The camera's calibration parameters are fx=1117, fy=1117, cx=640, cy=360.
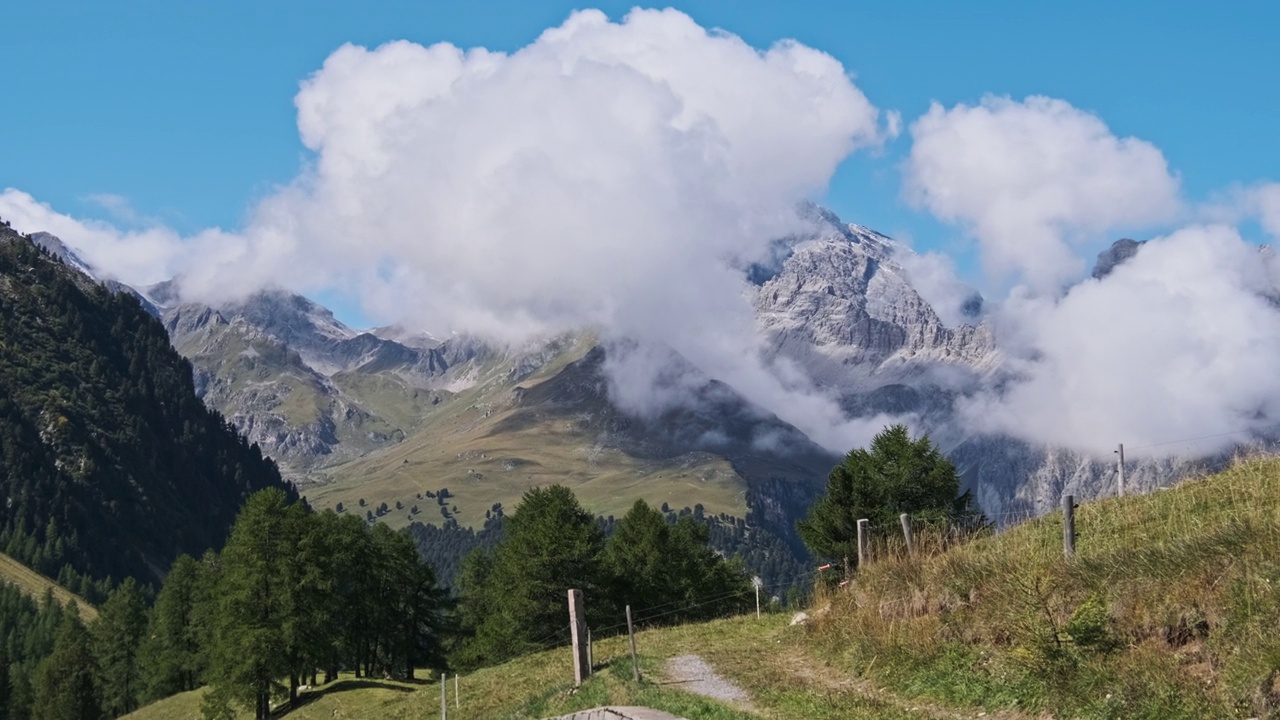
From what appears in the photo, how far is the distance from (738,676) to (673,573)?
222ft

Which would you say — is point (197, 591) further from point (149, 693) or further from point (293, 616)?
point (293, 616)

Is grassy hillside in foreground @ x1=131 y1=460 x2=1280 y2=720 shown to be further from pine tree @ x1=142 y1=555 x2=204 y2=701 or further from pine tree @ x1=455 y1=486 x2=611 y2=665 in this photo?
pine tree @ x1=142 y1=555 x2=204 y2=701

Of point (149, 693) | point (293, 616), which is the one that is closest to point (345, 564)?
point (293, 616)

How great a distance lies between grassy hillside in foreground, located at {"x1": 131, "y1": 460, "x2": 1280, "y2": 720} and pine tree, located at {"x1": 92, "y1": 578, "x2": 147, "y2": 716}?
117135 millimetres

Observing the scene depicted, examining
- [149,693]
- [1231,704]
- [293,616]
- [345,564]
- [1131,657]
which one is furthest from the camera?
[149,693]

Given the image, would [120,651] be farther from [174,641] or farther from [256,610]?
[256,610]

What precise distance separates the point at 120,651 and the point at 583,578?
82.1 m

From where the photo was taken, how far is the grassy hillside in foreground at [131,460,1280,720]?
1855 cm

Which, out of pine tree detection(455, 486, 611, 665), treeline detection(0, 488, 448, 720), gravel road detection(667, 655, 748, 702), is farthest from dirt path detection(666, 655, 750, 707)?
treeline detection(0, 488, 448, 720)

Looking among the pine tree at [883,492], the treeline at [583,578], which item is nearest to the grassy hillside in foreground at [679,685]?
the treeline at [583,578]

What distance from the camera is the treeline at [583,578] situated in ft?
261

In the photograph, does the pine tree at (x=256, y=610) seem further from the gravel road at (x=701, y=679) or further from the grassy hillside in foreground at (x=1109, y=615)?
the grassy hillside in foreground at (x=1109, y=615)

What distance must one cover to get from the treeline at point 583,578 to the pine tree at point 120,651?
46372 millimetres

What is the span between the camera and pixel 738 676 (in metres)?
29.6
